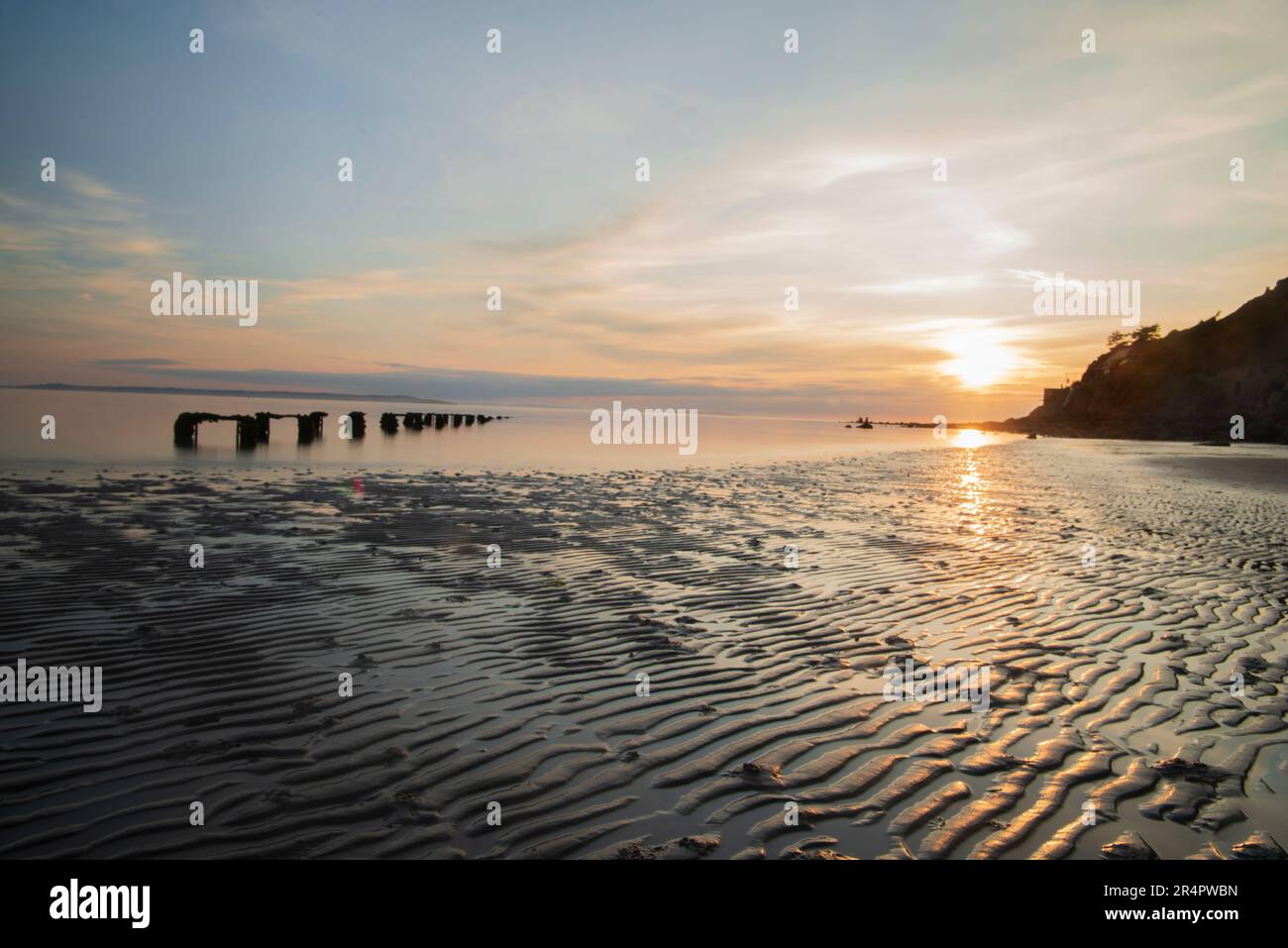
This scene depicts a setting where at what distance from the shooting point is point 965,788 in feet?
15.8

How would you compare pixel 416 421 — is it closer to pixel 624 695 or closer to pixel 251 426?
pixel 251 426

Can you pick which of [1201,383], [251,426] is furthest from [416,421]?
[1201,383]

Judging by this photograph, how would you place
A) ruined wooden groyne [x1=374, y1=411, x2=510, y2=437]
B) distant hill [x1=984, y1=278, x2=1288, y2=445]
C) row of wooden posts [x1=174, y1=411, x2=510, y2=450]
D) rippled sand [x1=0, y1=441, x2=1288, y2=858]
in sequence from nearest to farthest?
1. rippled sand [x1=0, y1=441, x2=1288, y2=858]
2. row of wooden posts [x1=174, y1=411, x2=510, y2=450]
3. ruined wooden groyne [x1=374, y1=411, x2=510, y2=437]
4. distant hill [x1=984, y1=278, x2=1288, y2=445]

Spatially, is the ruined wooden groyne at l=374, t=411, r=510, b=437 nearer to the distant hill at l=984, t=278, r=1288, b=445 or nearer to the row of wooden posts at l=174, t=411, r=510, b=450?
the row of wooden posts at l=174, t=411, r=510, b=450

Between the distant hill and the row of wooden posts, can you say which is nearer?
the row of wooden posts

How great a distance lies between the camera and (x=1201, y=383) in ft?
315

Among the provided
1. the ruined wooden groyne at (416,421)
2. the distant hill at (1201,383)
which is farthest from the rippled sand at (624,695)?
the distant hill at (1201,383)

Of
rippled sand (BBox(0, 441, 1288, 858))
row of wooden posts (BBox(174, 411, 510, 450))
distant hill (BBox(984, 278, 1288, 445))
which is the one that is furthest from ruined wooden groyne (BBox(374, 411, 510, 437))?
distant hill (BBox(984, 278, 1288, 445))

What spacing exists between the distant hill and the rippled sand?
82.9 m

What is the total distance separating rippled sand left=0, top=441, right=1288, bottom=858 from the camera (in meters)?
4.28

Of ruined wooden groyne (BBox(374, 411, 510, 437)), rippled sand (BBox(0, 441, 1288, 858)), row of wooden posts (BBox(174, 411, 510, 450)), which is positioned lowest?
rippled sand (BBox(0, 441, 1288, 858))

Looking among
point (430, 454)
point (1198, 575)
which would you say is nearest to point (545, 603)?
point (1198, 575)

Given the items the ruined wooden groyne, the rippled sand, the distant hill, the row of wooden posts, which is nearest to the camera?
the rippled sand

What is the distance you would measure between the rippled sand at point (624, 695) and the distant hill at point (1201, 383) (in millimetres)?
82932
